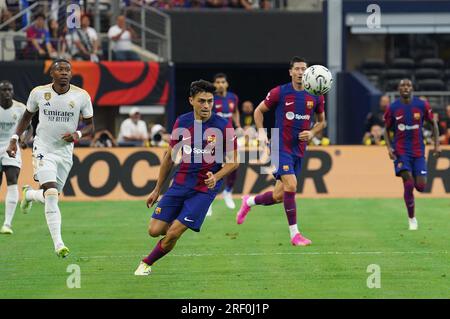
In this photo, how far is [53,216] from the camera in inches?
521

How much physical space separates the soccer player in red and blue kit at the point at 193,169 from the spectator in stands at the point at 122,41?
18204 millimetres

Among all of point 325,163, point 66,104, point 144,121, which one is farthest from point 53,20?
point 66,104

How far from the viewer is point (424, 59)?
35.4m

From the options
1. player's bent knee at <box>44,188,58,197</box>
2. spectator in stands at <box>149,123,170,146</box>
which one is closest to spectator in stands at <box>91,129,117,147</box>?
spectator in stands at <box>149,123,170,146</box>

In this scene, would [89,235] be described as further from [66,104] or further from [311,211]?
[311,211]

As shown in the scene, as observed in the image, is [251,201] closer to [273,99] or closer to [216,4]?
[273,99]

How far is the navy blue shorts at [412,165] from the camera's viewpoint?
17.6m

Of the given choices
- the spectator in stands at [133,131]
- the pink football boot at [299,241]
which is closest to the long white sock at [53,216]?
the pink football boot at [299,241]

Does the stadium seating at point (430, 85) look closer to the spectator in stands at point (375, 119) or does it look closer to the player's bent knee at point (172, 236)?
the spectator in stands at point (375, 119)

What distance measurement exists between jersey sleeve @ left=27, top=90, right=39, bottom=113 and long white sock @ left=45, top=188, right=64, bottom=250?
3.73ft

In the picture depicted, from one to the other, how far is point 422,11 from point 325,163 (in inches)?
401

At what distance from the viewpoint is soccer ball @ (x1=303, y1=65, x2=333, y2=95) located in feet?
47.4

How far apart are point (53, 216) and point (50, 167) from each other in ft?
2.40
